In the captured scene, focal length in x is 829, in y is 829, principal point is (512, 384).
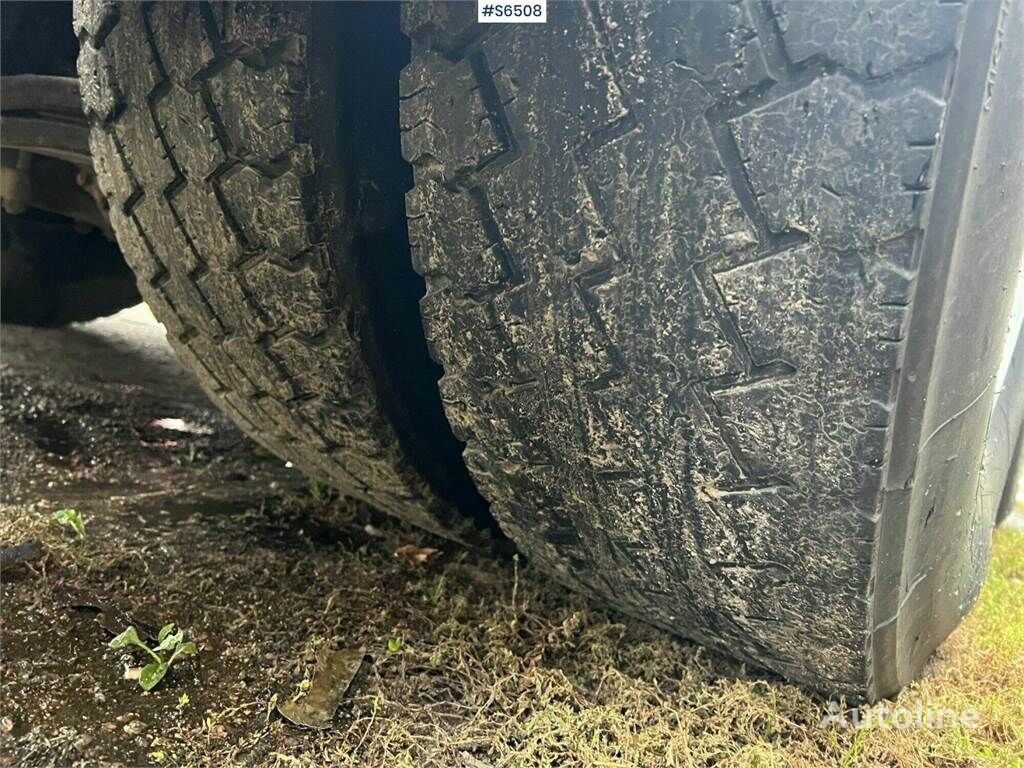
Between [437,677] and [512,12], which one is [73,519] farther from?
[512,12]

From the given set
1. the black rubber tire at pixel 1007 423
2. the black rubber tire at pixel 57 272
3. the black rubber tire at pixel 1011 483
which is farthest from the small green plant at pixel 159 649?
the black rubber tire at pixel 57 272

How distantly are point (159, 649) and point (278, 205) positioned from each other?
65cm

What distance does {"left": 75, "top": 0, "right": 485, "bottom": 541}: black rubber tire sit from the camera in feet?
3.08

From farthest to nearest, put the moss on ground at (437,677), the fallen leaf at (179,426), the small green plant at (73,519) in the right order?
the fallen leaf at (179,426)
the small green plant at (73,519)
the moss on ground at (437,677)

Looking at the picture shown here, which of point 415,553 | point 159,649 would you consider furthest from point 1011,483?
point 159,649

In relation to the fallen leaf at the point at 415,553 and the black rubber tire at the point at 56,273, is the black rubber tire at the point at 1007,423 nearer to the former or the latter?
the fallen leaf at the point at 415,553

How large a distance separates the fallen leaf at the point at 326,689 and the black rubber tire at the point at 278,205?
253mm

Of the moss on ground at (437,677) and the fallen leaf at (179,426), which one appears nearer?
the moss on ground at (437,677)

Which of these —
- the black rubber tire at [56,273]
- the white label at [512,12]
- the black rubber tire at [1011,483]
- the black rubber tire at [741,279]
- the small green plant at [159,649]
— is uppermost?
the white label at [512,12]

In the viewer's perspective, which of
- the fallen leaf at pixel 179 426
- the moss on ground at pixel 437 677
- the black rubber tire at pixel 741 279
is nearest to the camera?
the black rubber tire at pixel 741 279

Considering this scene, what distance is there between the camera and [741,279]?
79 centimetres

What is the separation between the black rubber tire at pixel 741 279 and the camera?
2.31 feet

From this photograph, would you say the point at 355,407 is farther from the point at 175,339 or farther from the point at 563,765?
the point at 563,765

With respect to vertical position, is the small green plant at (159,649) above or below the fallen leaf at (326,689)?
above
